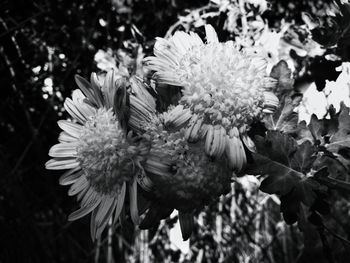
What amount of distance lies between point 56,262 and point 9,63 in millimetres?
932

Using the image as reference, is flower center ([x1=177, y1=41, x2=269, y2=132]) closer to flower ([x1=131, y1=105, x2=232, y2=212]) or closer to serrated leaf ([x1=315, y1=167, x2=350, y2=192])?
flower ([x1=131, y1=105, x2=232, y2=212])

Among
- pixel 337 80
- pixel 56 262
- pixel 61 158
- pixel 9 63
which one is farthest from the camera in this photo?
pixel 56 262

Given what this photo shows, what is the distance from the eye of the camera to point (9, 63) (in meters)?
1.71

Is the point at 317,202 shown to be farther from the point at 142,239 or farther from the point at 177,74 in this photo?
the point at 142,239

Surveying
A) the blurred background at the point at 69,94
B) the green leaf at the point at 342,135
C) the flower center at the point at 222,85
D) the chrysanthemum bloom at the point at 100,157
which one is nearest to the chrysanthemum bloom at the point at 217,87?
the flower center at the point at 222,85

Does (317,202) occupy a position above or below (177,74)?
below

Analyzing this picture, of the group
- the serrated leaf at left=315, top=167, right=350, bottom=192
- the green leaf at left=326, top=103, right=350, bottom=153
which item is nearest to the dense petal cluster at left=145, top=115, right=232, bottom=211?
the serrated leaf at left=315, top=167, right=350, bottom=192

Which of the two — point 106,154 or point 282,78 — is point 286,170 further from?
point 106,154

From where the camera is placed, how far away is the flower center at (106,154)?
73 cm

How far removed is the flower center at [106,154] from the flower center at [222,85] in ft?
0.44

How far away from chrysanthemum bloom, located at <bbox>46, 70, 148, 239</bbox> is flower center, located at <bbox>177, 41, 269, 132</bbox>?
123 millimetres

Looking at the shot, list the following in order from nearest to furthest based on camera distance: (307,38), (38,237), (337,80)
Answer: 1. (337,80)
2. (307,38)
3. (38,237)

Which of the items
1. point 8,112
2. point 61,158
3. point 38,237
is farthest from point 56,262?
point 61,158

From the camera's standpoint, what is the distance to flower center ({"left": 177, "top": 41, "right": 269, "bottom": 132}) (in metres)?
0.69
